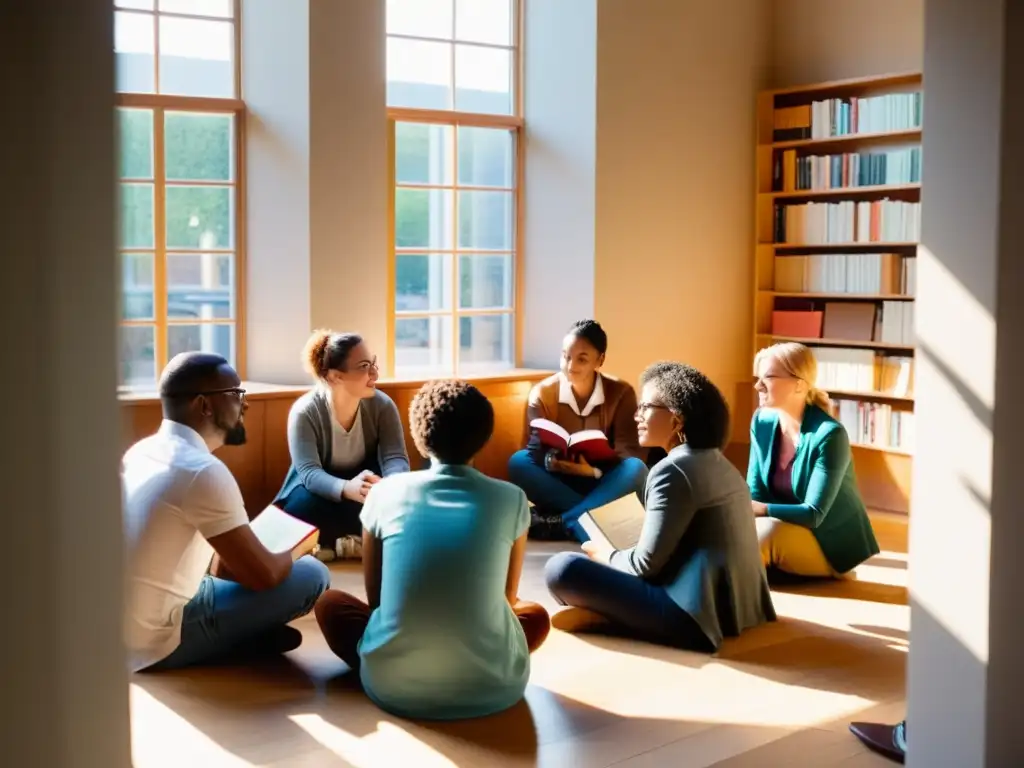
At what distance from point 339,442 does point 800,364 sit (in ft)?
6.95

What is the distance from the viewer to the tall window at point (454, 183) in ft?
24.3

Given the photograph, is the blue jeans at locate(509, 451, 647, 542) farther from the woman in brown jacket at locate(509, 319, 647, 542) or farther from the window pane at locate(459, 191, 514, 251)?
the window pane at locate(459, 191, 514, 251)

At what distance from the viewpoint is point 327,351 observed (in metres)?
5.88

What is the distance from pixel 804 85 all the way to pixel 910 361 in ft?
5.99

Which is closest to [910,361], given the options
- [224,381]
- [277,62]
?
[277,62]

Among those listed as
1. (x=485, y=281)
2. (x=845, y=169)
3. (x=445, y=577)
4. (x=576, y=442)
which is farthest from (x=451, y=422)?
(x=845, y=169)

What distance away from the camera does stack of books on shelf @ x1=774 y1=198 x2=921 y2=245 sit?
23.7ft

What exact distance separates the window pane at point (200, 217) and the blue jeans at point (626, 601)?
3143mm

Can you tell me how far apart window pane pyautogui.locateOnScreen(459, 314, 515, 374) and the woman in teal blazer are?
252cm

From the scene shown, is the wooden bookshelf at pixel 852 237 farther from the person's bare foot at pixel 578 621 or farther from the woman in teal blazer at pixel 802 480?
the person's bare foot at pixel 578 621

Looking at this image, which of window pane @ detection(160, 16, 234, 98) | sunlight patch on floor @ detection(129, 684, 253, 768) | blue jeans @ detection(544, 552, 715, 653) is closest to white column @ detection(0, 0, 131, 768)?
sunlight patch on floor @ detection(129, 684, 253, 768)

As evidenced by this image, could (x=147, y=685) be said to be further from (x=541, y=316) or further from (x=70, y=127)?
(x=541, y=316)

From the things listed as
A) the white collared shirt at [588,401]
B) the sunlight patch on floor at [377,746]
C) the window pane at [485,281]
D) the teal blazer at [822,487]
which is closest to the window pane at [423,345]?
the window pane at [485,281]

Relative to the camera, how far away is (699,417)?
4543mm
